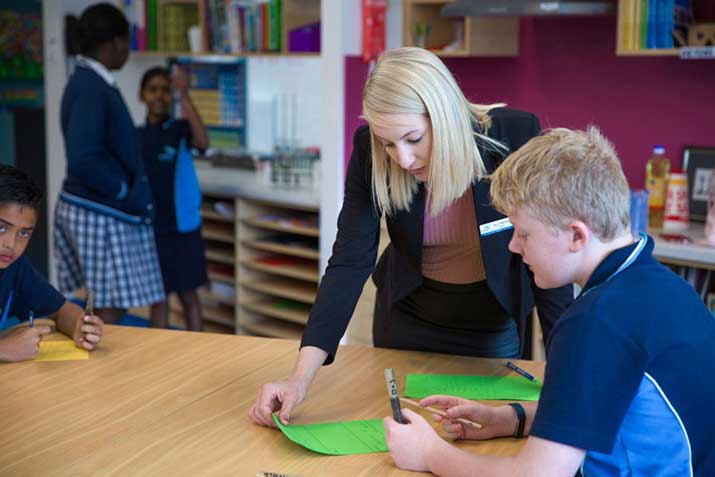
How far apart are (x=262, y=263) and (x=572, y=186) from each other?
11.3 feet

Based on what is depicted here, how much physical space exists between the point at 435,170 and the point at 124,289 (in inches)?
95.8

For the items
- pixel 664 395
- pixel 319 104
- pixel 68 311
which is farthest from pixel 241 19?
pixel 664 395

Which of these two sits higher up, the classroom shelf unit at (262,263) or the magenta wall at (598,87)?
the magenta wall at (598,87)

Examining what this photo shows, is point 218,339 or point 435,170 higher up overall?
point 435,170

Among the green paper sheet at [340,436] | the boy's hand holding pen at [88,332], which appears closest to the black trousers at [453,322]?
the green paper sheet at [340,436]

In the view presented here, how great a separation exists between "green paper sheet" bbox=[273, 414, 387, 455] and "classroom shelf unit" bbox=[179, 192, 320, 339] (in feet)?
8.91

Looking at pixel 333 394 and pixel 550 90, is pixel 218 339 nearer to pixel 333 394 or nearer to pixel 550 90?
pixel 333 394

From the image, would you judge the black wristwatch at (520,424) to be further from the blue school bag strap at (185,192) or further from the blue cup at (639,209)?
the blue school bag strap at (185,192)

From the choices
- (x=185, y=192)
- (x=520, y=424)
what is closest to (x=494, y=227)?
(x=520, y=424)

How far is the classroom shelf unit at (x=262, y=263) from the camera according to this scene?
4.57 meters

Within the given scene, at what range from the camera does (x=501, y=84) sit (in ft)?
13.7

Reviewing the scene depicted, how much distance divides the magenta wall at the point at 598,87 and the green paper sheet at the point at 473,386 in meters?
2.05

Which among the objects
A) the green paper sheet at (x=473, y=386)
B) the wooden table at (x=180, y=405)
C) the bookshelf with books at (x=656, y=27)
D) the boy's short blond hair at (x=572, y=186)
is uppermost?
the bookshelf with books at (x=656, y=27)

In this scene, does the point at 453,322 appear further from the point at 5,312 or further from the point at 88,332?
the point at 5,312
